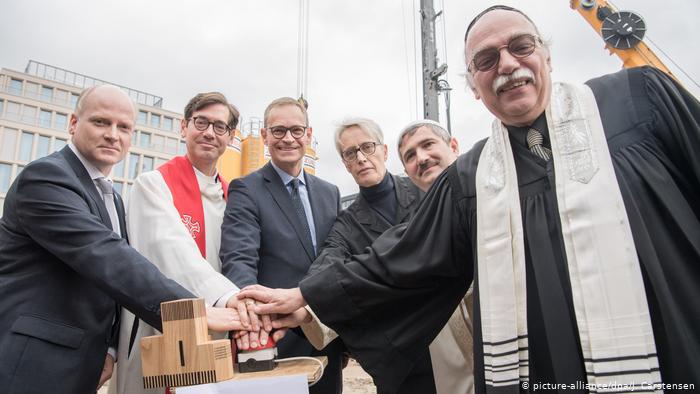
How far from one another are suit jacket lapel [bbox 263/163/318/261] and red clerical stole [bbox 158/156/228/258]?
44 cm

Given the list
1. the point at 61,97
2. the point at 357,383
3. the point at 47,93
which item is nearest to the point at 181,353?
the point at 357,383

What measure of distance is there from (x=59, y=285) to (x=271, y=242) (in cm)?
101

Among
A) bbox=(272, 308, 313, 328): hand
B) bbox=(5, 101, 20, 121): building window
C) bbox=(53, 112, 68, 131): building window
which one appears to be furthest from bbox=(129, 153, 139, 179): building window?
bbox=(272, 308, 313, 328): hand

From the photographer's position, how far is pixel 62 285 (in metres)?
1.80

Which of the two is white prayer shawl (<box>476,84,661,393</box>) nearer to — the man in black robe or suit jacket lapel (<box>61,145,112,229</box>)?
the man in black robe

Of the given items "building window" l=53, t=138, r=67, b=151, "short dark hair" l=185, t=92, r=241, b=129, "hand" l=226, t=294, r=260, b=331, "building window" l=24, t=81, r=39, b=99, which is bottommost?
"hand" l=226, t=294, r=260, b=331

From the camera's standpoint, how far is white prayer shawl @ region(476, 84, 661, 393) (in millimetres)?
1178

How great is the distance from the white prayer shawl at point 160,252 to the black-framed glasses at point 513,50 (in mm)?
1533

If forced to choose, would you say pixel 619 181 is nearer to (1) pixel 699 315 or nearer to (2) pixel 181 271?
(1) pixel 699 315

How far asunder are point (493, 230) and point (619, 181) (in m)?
0.44

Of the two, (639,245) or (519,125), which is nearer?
(639,245)

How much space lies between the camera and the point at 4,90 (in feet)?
128

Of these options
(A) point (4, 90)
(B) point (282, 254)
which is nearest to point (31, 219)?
(B) point (282, 254)

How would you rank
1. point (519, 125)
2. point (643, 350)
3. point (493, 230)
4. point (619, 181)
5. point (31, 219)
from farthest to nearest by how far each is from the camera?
point (31, 219)
point (519, 125)
point (493, 230)
point (619, 181)
point (643, 350)
